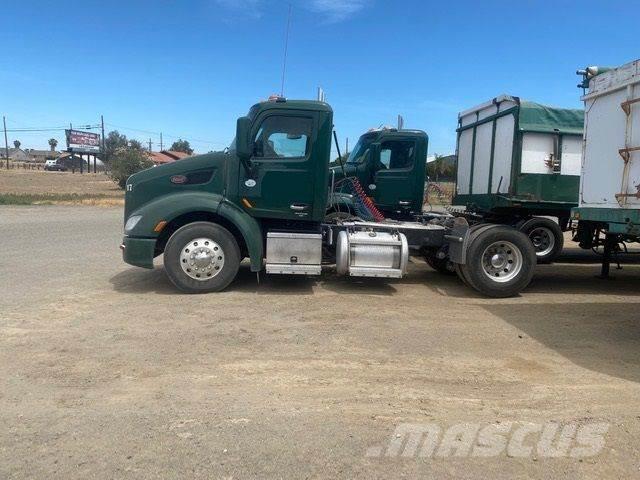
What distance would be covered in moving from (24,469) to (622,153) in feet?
20.2

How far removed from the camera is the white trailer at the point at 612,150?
588cm

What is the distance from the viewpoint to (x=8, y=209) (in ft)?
80.9

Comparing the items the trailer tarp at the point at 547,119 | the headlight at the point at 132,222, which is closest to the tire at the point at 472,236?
the trailer tarp at the point at 547,119

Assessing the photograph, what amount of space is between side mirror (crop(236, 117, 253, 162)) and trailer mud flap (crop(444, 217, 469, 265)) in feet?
10.9

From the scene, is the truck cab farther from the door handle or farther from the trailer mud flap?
the door handle

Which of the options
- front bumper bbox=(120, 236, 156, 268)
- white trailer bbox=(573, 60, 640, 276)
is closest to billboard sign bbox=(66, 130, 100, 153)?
front bumper bbox=(120, 236, 156, 268)

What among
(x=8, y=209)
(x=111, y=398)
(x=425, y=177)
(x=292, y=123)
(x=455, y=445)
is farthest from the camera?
(x=8, y=209)

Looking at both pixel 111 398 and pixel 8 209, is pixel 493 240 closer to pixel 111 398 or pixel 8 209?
pixel 111 398

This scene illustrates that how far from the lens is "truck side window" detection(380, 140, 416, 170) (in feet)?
34.5

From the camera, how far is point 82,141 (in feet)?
339

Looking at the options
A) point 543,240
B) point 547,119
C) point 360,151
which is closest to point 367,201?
point 360,151

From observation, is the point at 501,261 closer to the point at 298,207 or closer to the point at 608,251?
the point at 608,251

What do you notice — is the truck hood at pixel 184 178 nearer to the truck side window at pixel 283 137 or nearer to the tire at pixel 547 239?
the truck side window at pixel 283 137

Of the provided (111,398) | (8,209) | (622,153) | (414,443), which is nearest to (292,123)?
(622,153)
